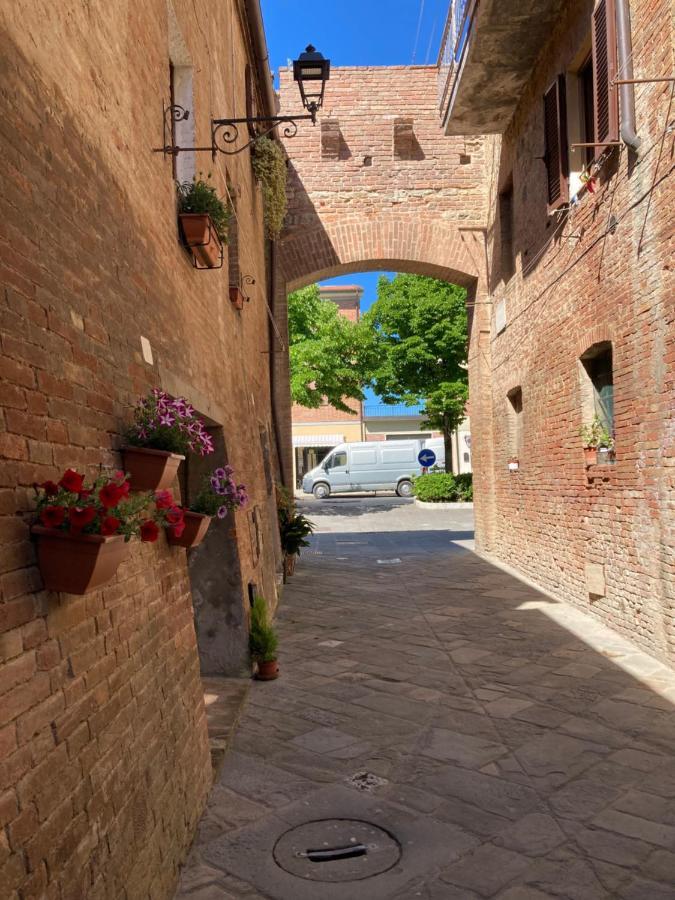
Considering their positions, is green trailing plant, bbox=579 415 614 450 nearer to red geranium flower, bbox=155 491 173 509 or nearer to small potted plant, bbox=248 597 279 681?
small potted plant, bbox=248 597 279 681

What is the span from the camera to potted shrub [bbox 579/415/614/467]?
301 inches

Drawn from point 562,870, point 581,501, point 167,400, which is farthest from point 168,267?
point 581,501

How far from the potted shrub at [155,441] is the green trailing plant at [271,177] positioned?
7249mm

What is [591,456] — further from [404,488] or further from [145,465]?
[404,488]

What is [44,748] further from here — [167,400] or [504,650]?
[504,650]

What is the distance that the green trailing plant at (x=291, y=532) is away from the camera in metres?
11.2

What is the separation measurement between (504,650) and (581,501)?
2246mm

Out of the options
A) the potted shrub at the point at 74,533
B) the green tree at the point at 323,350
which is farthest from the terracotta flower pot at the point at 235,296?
the green tree at the point at 323,350

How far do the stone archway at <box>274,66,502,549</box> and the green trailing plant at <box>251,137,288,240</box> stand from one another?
1.06 m

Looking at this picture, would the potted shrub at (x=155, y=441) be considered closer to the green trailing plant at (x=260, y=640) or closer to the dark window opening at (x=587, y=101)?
the green trailing plant at (x=260, y=640)

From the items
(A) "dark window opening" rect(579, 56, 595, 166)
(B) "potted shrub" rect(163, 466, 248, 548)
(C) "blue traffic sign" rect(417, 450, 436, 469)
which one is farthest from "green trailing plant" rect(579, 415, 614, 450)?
(C) "blue traffic sign" rect(417, 450, 436, 469)

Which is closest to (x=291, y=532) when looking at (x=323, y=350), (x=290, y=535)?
(x=290, y=535)

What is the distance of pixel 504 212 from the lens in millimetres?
12109

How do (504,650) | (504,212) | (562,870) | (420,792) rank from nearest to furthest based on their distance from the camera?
(562,870) < (420,792) < (504,650) < (504,212)
